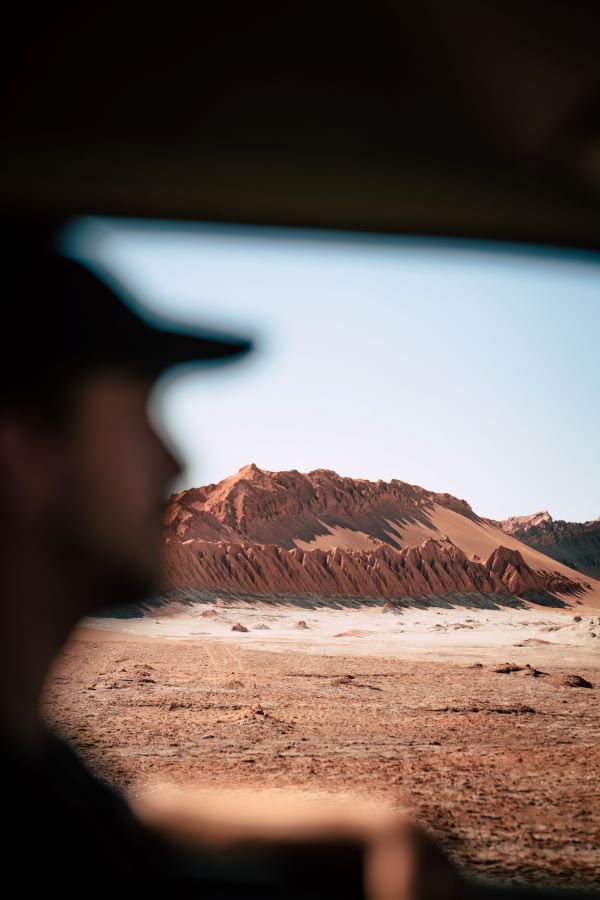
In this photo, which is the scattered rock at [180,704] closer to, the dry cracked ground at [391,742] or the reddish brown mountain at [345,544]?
the dry cracked ground at [391,742]

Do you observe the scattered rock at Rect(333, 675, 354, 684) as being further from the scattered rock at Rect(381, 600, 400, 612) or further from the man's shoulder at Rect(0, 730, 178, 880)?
the scattered rock at Rect(381, 600, 400, 612)

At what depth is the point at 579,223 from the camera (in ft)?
7.90

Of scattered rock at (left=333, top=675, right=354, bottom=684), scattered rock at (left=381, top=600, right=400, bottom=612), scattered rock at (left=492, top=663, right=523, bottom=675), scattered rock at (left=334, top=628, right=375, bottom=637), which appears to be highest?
scattered rock at (left=492, top=663, right=523, bottom=675)

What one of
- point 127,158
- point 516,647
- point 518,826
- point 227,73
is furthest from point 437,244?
point 516,647

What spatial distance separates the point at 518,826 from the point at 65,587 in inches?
174

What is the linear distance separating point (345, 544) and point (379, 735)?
58.9 m

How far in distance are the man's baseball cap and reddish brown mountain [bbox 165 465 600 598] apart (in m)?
31.1

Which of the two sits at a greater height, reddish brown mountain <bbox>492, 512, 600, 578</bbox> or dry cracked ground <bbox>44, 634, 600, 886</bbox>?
reddish brown mountain <bbox>492, 512, 600, 578</bbox>

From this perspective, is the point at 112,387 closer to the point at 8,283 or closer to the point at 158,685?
the point at 8,283

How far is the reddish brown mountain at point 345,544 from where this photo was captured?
45.7 metres

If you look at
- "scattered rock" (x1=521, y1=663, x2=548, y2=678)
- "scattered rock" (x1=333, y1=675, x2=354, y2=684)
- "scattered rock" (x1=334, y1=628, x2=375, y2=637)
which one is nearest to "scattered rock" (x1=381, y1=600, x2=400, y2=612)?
"scattered rock" (x1=334, y1=628, x2=375, y2=637)

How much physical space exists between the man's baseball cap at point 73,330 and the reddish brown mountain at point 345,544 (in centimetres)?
3115

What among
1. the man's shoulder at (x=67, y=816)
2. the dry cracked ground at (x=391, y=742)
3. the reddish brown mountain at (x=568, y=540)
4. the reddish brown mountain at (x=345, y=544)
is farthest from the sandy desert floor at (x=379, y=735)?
the reddish brown mountain at (x=568, y=540)

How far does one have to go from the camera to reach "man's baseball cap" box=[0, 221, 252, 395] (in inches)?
43.8
